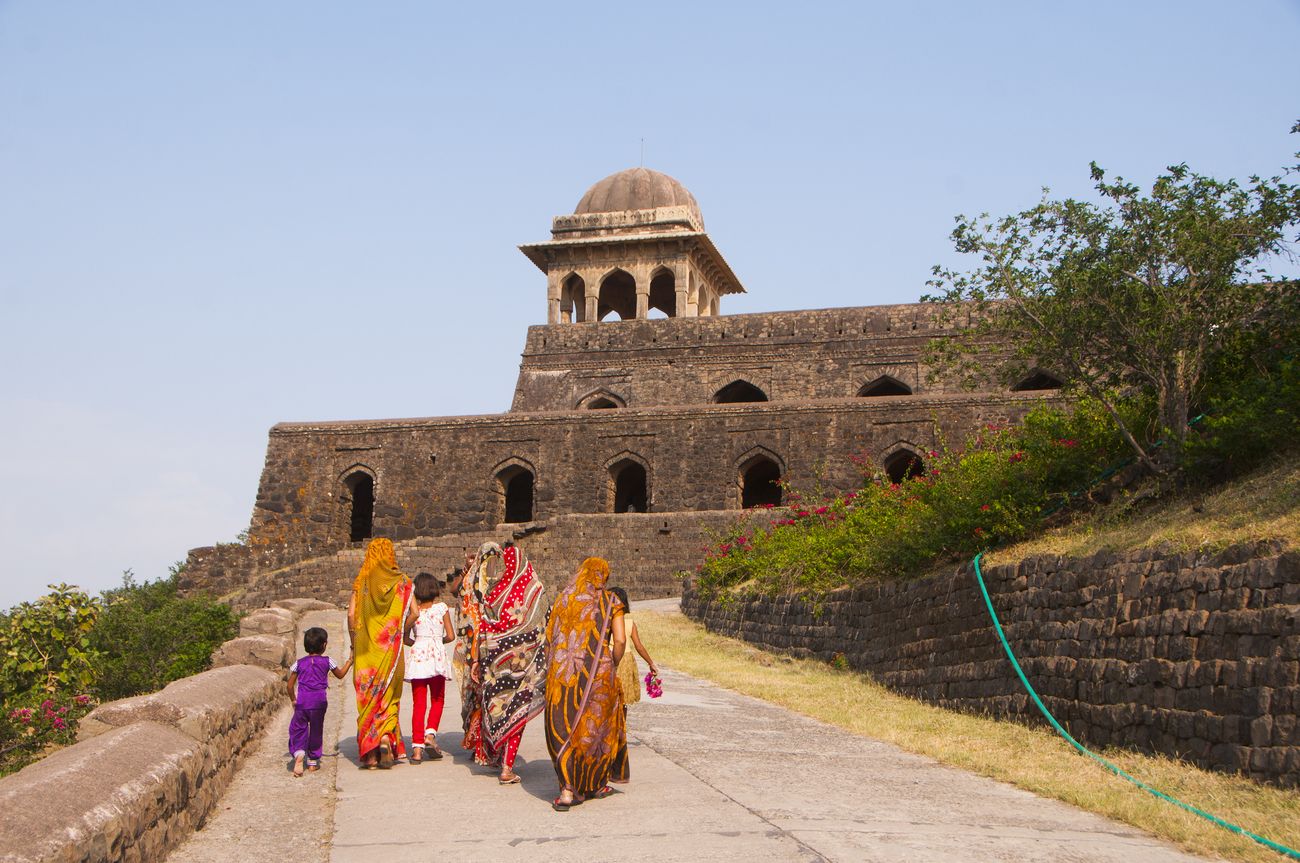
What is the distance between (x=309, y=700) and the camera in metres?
A: 7.44

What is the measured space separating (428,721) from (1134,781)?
444 cm

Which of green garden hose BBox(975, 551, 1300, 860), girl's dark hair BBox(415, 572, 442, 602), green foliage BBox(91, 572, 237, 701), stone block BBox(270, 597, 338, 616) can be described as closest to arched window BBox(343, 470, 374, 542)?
stone block BBox(270, 597, 338, 616)

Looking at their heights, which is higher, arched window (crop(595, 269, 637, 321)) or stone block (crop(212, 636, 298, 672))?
arched window (crop(595, 269, 637, 321))

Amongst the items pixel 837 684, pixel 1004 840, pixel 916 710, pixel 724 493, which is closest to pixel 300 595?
pixel 724 493

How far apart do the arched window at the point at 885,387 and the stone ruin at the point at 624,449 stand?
0.19 feet

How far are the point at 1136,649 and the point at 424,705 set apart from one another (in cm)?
478

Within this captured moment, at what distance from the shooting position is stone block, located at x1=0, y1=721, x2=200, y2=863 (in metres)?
3.92

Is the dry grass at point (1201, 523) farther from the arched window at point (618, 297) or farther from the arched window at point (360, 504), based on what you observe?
the arched window at point (618, 297)

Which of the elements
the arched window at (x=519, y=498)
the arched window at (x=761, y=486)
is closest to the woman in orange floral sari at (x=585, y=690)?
the arched window at (x=761, y=486)

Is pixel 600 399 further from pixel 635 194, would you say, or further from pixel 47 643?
pixel 47 643

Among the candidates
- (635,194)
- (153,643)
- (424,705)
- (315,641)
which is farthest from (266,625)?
(635,194)

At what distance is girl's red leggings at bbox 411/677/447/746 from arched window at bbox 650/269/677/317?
28.4m

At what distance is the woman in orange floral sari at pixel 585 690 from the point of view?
6699 millimetres

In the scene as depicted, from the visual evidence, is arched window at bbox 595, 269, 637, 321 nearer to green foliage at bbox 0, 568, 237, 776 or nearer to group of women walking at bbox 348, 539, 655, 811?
green foliage at bbox 0, 568, 237, 776
